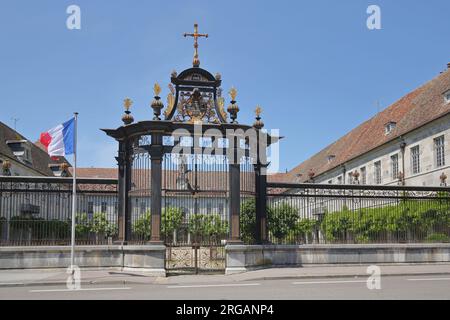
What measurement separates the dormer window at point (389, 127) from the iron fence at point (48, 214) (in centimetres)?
3098

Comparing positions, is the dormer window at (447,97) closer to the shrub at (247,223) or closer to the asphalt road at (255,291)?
the shrub at (247,223)

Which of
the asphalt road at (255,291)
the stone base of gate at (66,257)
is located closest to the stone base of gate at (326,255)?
the asphalt road at (255,291)

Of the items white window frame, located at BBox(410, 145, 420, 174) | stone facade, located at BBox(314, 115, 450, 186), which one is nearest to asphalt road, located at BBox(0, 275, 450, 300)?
stone facade, located at BBox(314, 115, 450, 186)

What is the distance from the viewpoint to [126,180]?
17.4 meters

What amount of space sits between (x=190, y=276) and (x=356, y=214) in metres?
7.14

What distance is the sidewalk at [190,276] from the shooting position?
14.2 metres

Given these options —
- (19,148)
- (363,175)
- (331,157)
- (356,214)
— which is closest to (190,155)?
(356,214)

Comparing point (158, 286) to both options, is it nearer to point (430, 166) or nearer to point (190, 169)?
point (190, 169)

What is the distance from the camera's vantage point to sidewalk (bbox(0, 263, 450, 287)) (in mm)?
14156

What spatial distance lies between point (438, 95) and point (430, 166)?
5.57 metres

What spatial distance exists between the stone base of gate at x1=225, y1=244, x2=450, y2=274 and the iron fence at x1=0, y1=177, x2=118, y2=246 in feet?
15.8

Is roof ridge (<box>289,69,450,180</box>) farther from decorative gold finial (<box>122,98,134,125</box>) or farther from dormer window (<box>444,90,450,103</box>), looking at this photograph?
decorative gold finial (<box>122,98,134,125</box>)

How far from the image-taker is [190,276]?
15.7m
